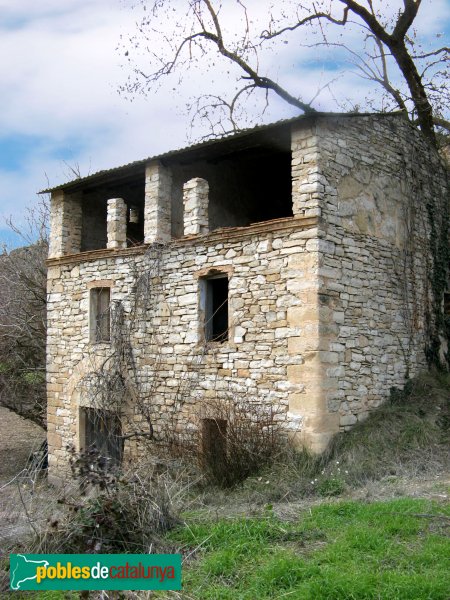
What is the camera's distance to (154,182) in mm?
11250

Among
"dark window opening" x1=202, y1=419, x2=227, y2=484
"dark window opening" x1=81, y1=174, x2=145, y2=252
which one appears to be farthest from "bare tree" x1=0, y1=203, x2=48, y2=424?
"dark window opening" x1=202, y1=419, x2=227, y2=484

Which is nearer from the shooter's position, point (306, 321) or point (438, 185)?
point (306, 321)

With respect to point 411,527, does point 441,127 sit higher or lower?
higher

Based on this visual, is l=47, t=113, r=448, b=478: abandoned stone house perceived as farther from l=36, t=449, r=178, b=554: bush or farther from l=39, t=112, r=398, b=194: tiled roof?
l=36, t=449, r=178, b=554: bush

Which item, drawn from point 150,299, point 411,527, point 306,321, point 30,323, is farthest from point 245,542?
point 30,323

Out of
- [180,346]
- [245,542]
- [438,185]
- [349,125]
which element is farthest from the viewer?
[438,185]

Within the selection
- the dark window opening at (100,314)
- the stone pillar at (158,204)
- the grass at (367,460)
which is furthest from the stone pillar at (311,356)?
the dark window opening at (100,314)

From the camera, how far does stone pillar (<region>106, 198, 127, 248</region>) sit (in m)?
11.7

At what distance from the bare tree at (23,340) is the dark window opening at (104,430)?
4000 millimetres

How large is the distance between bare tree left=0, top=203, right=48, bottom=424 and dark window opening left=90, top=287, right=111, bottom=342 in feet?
13.6

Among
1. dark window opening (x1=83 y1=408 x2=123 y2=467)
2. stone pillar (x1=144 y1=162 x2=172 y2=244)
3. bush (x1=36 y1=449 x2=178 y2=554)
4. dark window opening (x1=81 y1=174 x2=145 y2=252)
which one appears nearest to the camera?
bush (x1=36 y1=449 x2=178 y2=554)

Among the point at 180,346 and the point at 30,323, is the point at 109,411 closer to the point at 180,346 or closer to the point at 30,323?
the point at 180,346

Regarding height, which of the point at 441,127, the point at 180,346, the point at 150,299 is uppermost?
the point at 441,127

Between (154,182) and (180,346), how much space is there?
3.09 m
